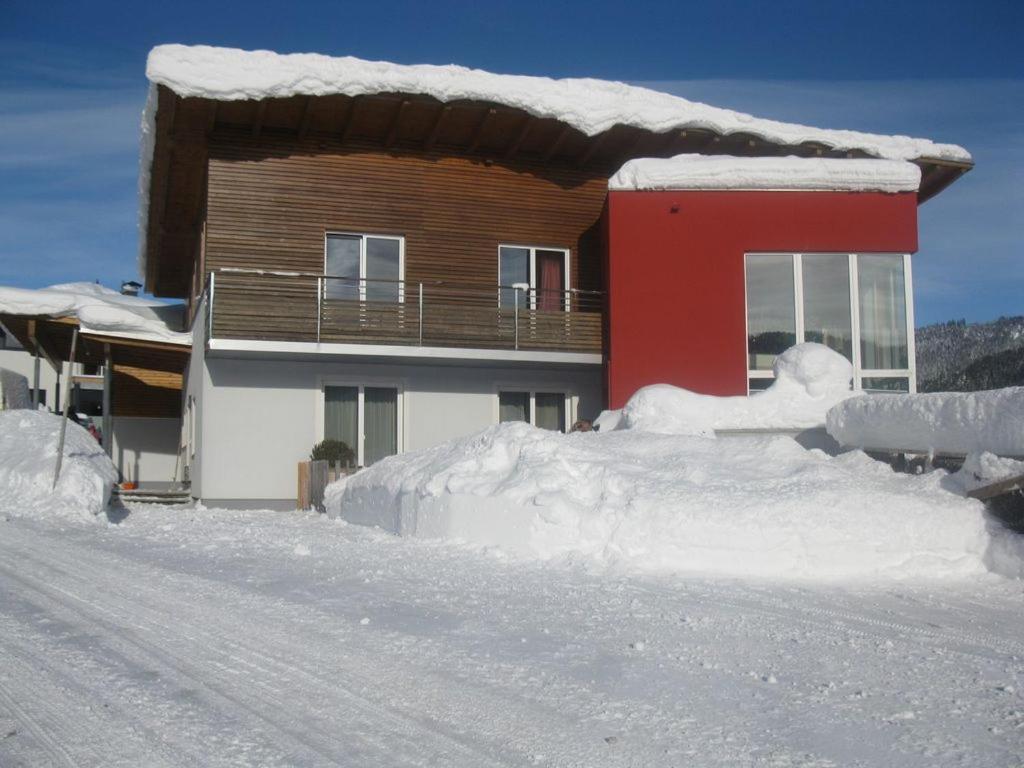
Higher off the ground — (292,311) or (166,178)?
(166,178)

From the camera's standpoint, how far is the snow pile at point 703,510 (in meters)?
8.00

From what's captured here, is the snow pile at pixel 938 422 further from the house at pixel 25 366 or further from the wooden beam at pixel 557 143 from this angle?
the house at pixel 25 366

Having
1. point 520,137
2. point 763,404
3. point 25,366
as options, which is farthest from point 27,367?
point 763,404

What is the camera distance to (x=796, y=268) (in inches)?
623

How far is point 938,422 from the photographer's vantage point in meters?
9.30

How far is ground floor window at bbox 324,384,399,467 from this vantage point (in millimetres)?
16281

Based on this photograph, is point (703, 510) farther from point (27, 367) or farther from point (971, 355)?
point (27, 367)

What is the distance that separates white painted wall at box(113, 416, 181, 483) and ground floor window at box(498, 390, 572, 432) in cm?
1119

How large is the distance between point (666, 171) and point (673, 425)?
5.07 meters

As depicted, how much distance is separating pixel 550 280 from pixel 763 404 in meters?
5.82

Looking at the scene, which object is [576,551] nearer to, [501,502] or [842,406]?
[501,502]

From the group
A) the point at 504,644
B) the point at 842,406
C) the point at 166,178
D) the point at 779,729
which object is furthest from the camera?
the point at 166,178

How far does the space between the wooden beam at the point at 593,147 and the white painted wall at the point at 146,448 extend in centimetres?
1336

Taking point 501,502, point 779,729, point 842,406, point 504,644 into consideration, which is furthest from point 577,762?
point 842,406
